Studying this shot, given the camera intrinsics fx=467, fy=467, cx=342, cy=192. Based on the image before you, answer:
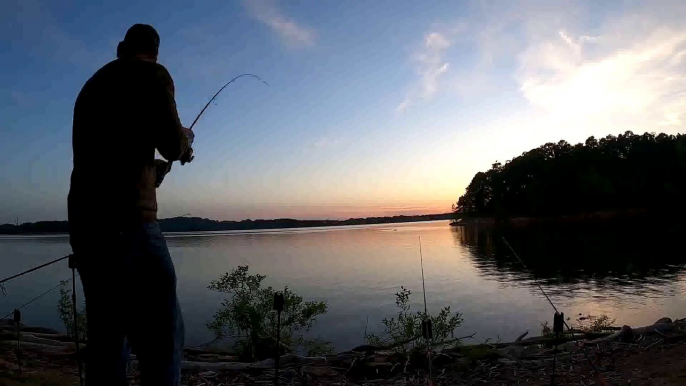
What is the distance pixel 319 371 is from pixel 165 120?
3.76 meters

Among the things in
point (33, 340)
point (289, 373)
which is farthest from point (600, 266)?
point (33, 340)

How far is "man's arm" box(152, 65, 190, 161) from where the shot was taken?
2.13 meters

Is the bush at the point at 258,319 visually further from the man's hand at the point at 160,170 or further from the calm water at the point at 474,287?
the man's hand at the point at 160,170

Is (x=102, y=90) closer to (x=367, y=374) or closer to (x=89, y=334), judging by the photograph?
(x=89, y=334)

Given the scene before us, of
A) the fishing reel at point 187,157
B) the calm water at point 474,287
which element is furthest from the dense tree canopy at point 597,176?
the fishing reel at point 187,157

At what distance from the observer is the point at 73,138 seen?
2.27 metres

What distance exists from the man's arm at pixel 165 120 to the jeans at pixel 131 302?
38 centimetres

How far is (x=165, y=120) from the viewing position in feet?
7.01

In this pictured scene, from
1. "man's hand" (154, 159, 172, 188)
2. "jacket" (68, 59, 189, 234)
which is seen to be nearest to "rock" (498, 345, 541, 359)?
Answer: "man's hand" (154, 159, 172, 188)

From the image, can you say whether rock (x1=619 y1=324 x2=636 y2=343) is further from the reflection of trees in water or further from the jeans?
the reflection of trees in water

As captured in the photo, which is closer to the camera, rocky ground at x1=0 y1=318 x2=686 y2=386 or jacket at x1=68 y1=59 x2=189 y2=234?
jacket at x1=68 y1=59 x2=189 y2=234

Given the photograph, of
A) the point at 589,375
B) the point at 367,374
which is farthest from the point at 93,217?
the point at 589,375

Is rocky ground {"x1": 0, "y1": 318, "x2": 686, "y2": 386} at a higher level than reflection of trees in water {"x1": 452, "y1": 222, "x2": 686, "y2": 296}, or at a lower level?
higher

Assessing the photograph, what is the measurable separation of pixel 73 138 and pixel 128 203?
0.48 meters
